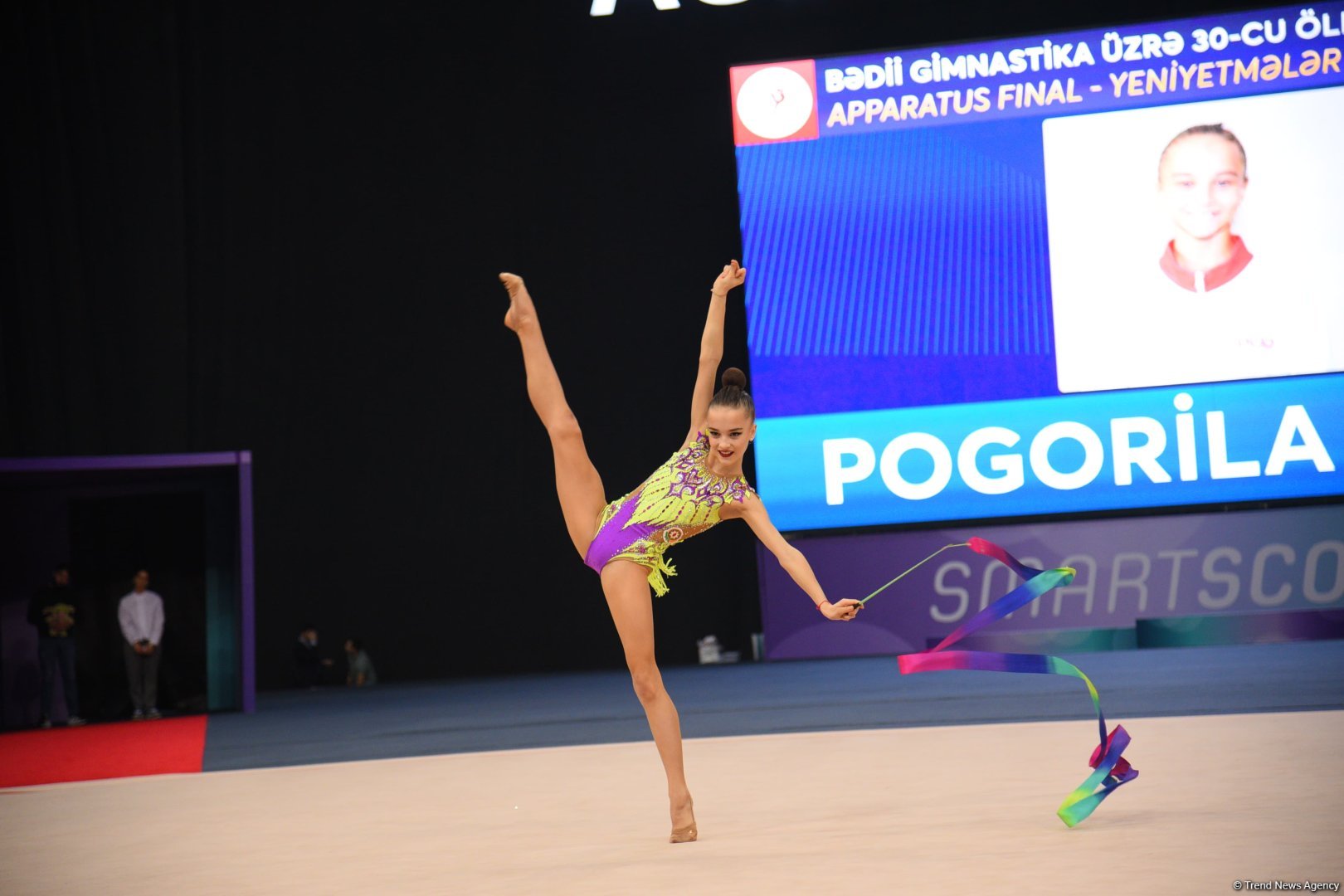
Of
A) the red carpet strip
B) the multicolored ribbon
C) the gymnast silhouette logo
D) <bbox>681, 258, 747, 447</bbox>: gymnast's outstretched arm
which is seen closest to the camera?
the multicolored ribbon

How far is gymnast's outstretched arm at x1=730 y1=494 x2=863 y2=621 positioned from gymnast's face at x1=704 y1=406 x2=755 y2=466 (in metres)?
0.16

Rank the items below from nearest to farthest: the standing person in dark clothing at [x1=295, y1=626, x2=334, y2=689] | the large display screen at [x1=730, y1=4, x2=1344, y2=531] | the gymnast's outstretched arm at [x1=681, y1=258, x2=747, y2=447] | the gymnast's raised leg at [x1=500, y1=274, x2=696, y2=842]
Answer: the gymnast's raised leg at [x1=500, y1=274, x2=696, y2=842] → the gymnast's outstretched arm at [x1=681, y1=258, x2=747, y2=447] → the large display screen at [x1=730, y1=4, x2=1344, y2=531] → the standing person in dark clothing at [x1=295, y1=626, x2=334, y2=689]

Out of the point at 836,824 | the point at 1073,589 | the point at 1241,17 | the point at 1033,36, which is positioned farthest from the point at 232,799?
the point at 1241,17

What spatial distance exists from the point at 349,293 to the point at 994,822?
9995mm

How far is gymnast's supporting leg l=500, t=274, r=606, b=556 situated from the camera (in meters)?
4.03

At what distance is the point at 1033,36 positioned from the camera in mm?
9859

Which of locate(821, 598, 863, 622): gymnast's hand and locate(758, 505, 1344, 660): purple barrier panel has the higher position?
locate(821, 598, 863, 622): gymnast's hand

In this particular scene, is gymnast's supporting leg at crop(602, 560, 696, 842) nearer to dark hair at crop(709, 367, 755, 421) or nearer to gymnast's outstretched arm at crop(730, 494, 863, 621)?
gymnast's outstretched arm at crop(730, 494, 863, 621)

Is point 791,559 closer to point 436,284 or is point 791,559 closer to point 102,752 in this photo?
point 102,752

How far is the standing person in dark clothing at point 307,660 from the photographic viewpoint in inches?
472

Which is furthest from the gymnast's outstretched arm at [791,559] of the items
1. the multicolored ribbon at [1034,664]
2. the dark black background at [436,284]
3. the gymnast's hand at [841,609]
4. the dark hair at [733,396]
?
the dark black background at [436,284]

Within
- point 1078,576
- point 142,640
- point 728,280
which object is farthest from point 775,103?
point 728,280

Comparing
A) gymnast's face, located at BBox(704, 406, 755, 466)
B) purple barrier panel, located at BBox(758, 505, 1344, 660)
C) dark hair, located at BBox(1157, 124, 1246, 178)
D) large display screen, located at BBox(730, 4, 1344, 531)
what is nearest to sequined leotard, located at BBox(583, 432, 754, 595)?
gymnast's face, located at BBox(704, 406, 755, 466)

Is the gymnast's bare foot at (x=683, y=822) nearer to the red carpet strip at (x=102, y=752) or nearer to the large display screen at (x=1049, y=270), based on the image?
the red carpet strip at (x=102, y=752)
